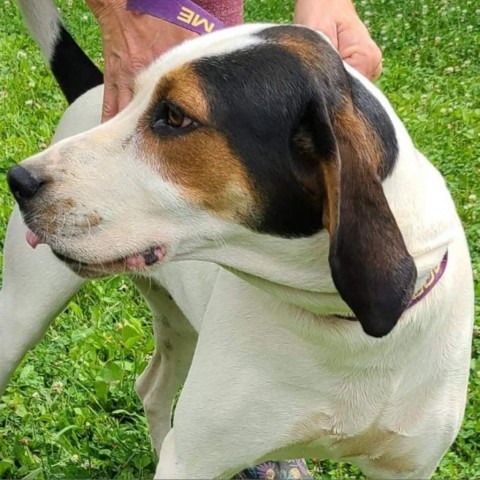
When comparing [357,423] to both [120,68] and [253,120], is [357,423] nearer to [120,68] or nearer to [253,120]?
[253,120]

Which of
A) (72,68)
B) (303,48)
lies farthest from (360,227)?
(72,68)

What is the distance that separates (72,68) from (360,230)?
167cm

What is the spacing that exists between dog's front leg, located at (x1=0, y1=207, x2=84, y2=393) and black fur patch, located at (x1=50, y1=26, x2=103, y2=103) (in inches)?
19.3

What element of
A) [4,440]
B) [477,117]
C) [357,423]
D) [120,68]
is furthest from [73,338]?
[477,117]

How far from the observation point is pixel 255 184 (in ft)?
7.54

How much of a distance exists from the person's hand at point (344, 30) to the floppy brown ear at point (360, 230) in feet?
2.59

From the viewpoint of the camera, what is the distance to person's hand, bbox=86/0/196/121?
9.66ft

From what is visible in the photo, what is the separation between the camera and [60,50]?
11.4 ft

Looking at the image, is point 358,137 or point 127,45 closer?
point 358,137

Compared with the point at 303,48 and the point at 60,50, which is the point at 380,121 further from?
the point at 60,50

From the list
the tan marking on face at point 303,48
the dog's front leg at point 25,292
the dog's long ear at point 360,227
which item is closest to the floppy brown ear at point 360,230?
the dog's long ear at point 360,227

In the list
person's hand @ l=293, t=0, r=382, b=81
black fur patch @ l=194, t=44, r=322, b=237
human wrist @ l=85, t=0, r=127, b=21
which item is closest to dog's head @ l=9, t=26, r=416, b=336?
black fur patch @ l=194, t=44, r=322, b=237

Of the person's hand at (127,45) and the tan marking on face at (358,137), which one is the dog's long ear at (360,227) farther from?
the person's hand at (127,45)

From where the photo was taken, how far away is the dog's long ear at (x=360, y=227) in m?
2.17
